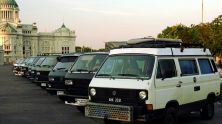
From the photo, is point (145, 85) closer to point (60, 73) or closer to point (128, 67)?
point (128, 67)

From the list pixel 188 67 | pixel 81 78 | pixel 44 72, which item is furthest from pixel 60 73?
pixel 188 67

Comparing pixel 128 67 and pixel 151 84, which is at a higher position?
pixel 128 67

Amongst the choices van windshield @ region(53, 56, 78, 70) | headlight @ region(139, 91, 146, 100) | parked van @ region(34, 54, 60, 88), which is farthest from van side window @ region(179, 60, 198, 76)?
parked van @ region(34, 54, 60, 88)

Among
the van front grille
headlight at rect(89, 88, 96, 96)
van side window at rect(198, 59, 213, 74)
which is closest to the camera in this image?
the van front grille

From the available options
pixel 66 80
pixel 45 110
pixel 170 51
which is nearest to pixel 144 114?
pixel 170 51

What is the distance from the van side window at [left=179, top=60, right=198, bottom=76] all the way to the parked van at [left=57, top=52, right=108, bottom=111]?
3.07 metres

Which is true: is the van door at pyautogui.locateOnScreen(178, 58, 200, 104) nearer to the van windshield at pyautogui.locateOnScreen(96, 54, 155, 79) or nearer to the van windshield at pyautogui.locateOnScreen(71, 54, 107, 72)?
the van windshield at pyautogui.locateOnScreen(96, 54, 155, 79)

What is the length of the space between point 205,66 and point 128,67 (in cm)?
307

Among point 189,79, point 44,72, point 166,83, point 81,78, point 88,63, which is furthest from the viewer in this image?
point 44,72

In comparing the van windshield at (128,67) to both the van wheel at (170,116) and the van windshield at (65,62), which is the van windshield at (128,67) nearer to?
the van wheel at (170,116)

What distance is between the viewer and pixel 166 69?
11.0m

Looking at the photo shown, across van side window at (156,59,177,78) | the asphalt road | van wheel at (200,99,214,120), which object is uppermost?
van side window at (156,59,177,78)

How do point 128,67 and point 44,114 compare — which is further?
point 44,114

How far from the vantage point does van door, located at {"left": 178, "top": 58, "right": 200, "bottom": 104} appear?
11618 mm
